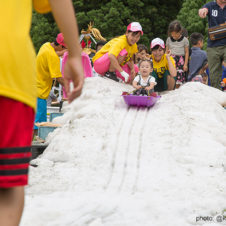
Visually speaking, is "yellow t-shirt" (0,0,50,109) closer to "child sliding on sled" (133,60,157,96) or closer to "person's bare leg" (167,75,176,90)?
"child sliding on sled" (133,60,157,96)

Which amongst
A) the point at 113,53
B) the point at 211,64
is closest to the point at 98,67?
the point at 113,53

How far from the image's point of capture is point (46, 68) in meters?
6.25

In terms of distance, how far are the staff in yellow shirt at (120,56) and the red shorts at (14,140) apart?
543cm

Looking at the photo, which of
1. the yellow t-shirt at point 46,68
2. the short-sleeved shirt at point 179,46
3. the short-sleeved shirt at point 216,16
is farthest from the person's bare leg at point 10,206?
Result: the short-sleeved shirt at point 179,46

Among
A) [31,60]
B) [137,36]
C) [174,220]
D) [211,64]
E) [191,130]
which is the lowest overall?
[174,220]

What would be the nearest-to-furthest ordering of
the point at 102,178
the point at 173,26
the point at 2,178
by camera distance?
the point at 2,178
the point at 102,178
the point at 173,26

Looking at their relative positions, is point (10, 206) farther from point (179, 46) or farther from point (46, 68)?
point (179, 46)

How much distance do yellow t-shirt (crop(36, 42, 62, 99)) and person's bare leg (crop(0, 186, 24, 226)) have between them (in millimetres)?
4930

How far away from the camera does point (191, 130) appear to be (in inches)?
174

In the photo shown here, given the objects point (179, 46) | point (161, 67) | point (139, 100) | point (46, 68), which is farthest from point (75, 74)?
point (179, 46)

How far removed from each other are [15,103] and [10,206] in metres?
0.28

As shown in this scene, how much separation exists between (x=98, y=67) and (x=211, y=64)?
1730mm

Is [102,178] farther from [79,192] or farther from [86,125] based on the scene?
[86,125]

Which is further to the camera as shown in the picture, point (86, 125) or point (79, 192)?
point (86, 125)
